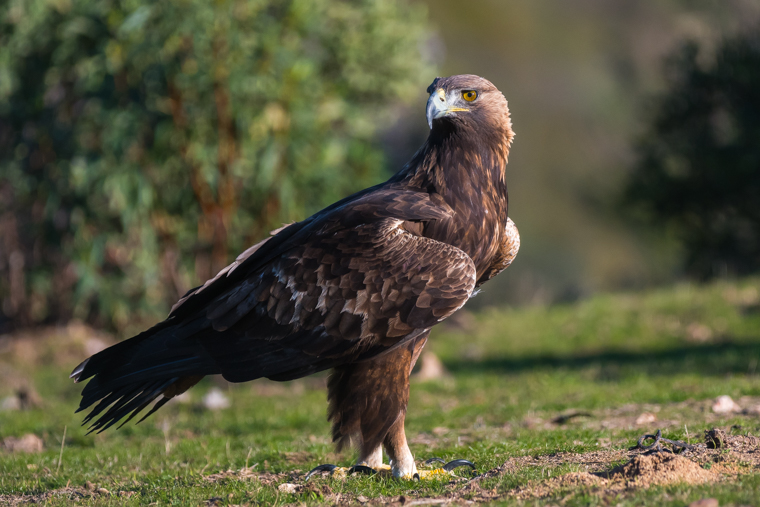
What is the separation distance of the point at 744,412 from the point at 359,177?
11106mm

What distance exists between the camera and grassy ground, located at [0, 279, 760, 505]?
5031 mm

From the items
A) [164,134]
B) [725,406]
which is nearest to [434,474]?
[725,406]

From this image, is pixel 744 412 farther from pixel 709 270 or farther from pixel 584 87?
pixel 584 87

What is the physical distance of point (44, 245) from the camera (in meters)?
17.8

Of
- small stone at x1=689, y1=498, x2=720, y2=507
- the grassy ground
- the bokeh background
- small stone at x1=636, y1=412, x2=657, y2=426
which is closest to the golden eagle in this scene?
the grassy ground

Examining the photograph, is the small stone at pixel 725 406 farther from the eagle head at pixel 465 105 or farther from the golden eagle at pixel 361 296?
the eagle head at pixel 465 105

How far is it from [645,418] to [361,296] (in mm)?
3580

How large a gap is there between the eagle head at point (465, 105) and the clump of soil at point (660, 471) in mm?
2570

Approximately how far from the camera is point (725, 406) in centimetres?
767

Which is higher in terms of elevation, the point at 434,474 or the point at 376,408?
the point at 376,408

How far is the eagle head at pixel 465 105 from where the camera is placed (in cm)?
586

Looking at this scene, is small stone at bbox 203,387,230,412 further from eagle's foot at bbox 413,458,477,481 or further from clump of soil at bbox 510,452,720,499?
clump of soil at bbox 510,452,720,499

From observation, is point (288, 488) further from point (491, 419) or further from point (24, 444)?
point (24, 444)

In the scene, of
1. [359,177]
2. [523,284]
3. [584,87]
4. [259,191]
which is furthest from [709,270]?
[584,87]
